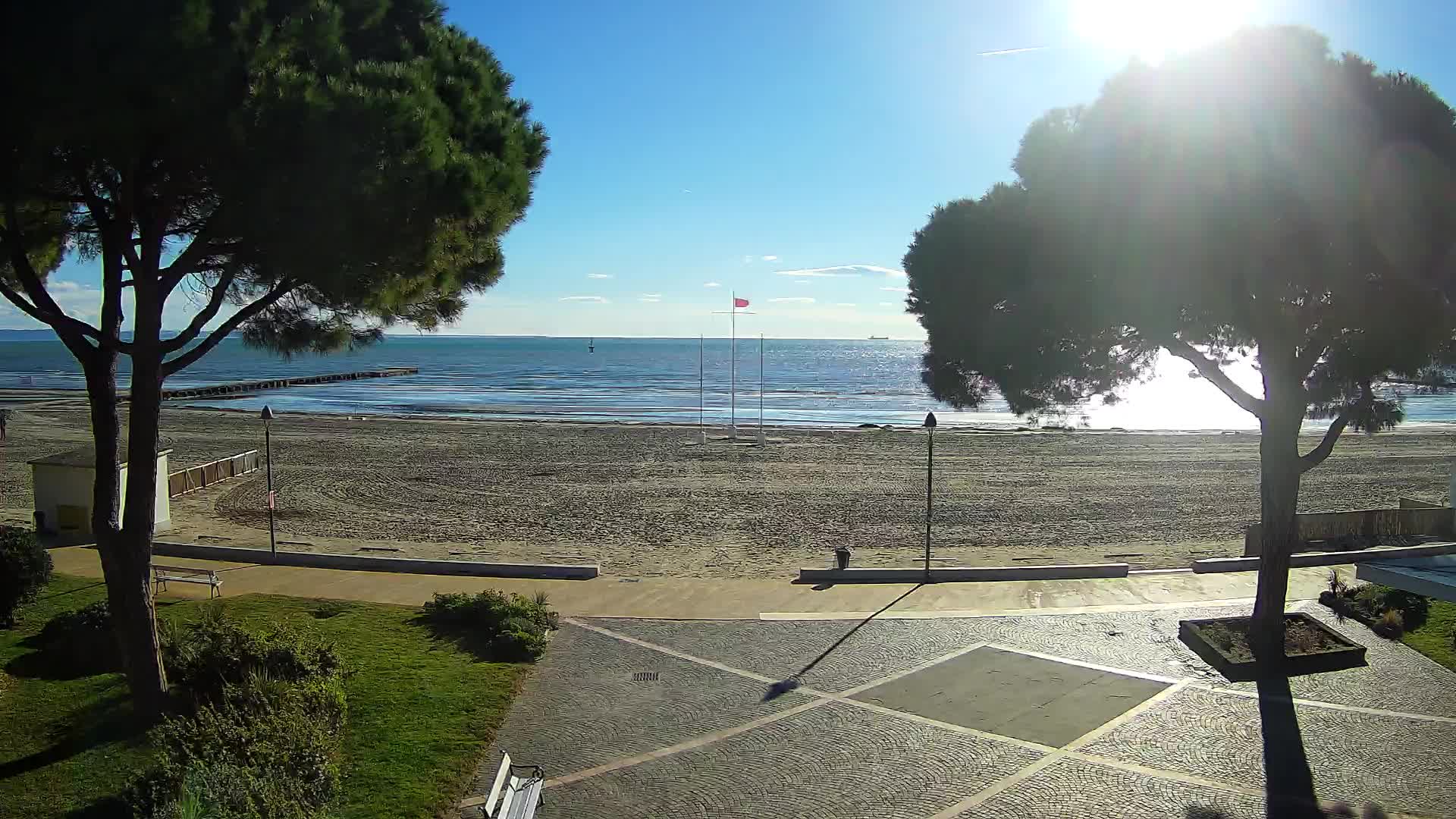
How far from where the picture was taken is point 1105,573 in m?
15.4

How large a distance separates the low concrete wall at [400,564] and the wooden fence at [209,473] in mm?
8216

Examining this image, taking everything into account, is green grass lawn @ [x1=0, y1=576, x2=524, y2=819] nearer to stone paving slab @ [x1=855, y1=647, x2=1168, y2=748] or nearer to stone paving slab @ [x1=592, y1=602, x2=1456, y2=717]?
stone paving slab @ [x1=592, y1=602, x2=1456, y2=717]

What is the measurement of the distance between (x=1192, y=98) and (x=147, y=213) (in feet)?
32.6

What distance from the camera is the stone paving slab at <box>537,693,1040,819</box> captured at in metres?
7.34

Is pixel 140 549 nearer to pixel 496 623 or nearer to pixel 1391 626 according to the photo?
pixel 496 623

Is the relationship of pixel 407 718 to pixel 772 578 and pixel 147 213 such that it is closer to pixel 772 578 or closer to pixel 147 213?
pixel 147 213

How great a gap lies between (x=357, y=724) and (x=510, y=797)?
291 cm

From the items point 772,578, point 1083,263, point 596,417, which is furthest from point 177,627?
point 596,417

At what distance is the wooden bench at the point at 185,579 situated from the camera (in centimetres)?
1329

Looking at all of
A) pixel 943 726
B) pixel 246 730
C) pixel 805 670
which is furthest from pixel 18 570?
pixel 943 726

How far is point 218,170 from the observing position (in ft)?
24.0

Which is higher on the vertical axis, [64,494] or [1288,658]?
[64,494]

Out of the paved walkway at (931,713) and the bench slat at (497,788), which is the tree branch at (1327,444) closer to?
the paved walkway at (931,713)

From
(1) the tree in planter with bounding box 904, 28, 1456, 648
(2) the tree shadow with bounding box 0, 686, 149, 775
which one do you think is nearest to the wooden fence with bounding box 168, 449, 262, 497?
(2) the tree shadow with bounding box 0, 686, 149, 775
